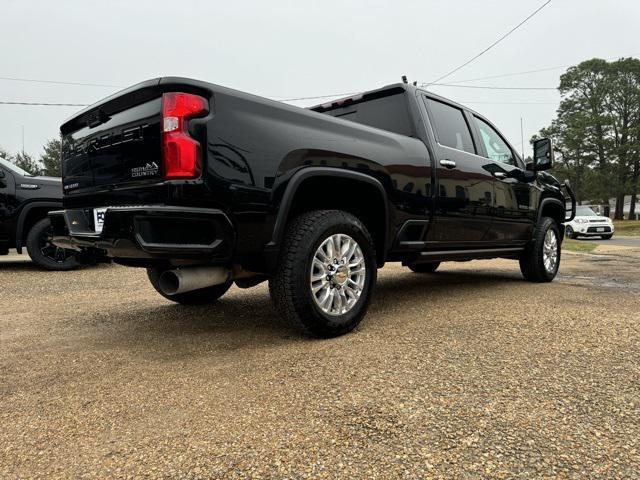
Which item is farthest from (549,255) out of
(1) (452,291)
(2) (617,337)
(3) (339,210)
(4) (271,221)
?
(4) (271,221)

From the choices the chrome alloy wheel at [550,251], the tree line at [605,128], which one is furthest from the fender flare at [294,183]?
the tree line at [605,128]

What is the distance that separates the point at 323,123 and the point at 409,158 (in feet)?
2.78

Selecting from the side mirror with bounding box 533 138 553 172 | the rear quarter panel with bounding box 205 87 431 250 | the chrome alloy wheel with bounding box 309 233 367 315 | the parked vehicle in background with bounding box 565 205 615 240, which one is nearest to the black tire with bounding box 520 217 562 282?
the side mirror with bounding box 533 138 553 172

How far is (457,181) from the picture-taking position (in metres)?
3.80

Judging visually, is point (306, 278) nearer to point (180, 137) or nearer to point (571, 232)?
point (180, 137)

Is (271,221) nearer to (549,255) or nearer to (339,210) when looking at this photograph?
(339,210)

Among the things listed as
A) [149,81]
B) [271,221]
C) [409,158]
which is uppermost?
[149,81]

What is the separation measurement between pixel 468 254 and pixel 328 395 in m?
2.60

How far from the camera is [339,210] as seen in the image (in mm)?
3008

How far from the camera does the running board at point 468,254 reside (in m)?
3.72

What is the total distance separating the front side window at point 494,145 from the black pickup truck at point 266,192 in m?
0.70

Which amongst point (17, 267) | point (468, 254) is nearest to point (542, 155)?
point (468, 254)

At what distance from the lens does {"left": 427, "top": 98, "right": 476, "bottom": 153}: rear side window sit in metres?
3.85

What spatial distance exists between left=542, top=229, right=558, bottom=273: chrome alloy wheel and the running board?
385mm
